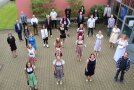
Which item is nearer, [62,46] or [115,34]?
[115,34]

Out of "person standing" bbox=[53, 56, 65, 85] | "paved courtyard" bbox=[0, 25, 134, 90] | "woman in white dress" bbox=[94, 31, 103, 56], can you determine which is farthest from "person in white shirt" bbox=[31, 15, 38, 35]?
"person standing" bbox=[53, 56, 65, 85]

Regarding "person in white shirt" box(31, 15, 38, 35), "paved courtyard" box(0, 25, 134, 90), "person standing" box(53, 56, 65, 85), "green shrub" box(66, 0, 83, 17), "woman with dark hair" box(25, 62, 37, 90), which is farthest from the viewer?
"green shrub" box(66, 0, 83, 17)

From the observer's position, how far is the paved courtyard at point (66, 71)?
978cm

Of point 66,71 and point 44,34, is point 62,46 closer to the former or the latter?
point 44,34

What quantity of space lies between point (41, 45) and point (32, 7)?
166 inches

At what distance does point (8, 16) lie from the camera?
63.8ft

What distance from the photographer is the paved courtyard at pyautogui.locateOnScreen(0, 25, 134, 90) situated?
9781 mm

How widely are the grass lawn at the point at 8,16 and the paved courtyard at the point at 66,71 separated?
3749mm

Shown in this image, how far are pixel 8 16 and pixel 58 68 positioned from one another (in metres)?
12.2

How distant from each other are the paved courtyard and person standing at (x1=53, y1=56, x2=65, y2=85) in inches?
17.1

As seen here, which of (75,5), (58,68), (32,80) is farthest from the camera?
(75,5)

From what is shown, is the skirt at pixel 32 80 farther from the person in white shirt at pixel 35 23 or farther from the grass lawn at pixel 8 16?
the grass lawn at pixel 8 16

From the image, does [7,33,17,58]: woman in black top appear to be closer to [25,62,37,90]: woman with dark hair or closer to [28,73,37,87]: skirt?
[25,62,37,90]: woman with dark hair

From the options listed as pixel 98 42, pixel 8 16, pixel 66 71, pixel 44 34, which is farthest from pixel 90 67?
pixel 8 16
